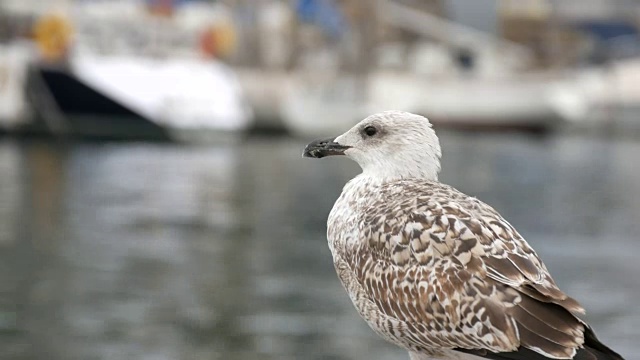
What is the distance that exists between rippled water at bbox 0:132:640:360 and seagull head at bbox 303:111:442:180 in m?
9.75

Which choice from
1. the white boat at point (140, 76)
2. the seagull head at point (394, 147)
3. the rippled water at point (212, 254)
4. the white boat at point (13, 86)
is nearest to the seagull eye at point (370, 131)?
the seagull head at point (394, 147)

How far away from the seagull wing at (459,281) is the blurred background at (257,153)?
1029 cm

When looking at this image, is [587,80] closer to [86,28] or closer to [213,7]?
[213,7]

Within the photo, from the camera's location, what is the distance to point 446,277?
5.39 meters

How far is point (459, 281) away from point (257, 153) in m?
51.6

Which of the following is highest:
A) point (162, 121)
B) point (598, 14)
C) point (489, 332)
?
point (598, 14)

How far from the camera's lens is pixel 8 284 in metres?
20.2

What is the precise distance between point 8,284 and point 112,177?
20.2m

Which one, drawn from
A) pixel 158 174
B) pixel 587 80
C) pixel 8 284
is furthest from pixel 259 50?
pixel 8 284

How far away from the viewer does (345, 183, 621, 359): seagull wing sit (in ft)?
16.9

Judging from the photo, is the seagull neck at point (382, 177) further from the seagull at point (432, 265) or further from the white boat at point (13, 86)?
the white boat at point (13, 86)

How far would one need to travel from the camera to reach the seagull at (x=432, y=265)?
5.17m

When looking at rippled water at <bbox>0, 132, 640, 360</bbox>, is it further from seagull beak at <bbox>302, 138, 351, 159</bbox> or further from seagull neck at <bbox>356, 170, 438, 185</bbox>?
seagull neck at <bbox>356, 170, 438, 185</bbox>

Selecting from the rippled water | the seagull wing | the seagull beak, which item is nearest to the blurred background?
the rippled water
